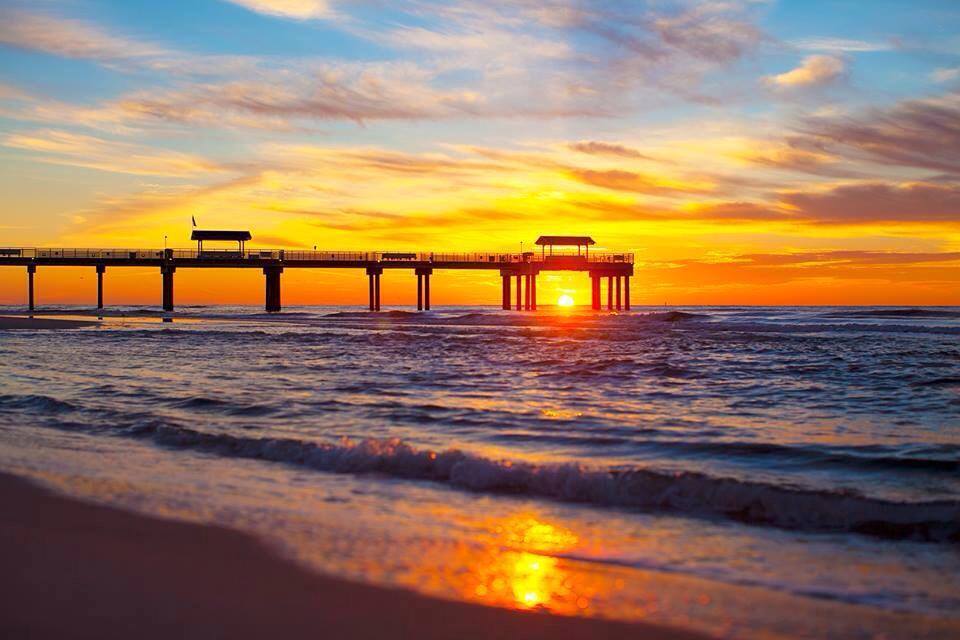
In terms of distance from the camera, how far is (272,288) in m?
75.4

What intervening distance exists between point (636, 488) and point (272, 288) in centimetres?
7176

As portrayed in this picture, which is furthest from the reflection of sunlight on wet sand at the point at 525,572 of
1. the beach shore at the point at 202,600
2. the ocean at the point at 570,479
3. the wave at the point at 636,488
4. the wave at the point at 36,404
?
the wave at the point at 36,404

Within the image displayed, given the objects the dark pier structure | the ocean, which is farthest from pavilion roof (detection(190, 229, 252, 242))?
the ocean

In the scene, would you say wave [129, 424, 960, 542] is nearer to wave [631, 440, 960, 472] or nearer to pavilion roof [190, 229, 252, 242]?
wave [631, 440, 960, 472]

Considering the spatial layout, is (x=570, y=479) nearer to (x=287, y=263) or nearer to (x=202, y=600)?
(x=202, y=600)

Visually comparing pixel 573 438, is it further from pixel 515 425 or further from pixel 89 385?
pixel 89 385

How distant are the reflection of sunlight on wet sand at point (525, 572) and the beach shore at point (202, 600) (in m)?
0.19

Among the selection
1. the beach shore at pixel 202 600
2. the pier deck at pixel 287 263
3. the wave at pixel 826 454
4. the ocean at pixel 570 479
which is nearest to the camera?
the beach shore at pixel 202 600

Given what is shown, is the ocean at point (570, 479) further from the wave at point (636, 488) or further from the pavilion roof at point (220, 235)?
the pavilion roof at point (220, 235)

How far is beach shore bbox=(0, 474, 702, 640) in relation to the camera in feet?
12.2

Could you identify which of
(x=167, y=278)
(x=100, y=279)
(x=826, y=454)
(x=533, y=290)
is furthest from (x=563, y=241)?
(x=826, y=454)

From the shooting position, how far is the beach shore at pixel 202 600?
3723mm

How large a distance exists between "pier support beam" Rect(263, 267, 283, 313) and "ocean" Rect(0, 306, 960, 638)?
59.2m

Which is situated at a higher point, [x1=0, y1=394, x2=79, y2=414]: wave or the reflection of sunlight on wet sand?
[x1=0, y1=394, x2=79, y2=414]: wave
